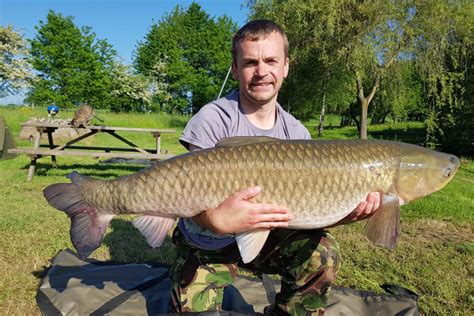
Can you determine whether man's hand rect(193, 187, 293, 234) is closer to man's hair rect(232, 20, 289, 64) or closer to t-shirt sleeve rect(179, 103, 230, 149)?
t-shirt sleeve rect(179, 103, 230, 149)

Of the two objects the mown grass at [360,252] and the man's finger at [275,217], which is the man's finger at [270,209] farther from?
the mown grass at [360,252]

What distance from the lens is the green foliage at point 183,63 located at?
125 ft

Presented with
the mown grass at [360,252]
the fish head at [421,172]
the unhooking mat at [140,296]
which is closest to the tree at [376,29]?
the mown grass at [360,252]

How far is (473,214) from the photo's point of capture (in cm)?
480

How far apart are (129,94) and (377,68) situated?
92.0 ft

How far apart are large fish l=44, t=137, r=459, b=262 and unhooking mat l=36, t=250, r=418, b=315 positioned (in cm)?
85

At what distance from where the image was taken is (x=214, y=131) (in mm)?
2199

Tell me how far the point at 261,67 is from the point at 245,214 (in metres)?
0.83

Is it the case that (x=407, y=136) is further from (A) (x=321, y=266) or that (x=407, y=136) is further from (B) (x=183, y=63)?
Result: (B) (x=183, y=63)

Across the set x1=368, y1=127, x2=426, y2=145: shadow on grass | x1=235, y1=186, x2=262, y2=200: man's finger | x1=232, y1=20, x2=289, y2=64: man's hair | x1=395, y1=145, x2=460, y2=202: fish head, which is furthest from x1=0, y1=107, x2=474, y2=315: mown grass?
x1=368, y1=127, x2=426, y2=145: shadow on grass

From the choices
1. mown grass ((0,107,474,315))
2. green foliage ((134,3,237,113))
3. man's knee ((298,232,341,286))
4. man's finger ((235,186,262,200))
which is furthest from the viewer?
green foliage ((134,3,237,113))

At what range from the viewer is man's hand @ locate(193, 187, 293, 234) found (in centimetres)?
168

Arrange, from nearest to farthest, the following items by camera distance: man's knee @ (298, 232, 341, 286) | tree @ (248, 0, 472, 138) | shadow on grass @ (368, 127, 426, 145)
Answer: man's knee @ (298, 232, 341, 286) → tree @ (248, 0, 472, 138) → shadow on grass @ (368, 127, 426, 145)

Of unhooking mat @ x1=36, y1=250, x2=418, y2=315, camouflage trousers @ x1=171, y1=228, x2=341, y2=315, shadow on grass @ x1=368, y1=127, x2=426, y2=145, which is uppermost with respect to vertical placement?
camouflage trousers @ x1=171, y1=228, x2=341, y2=315
